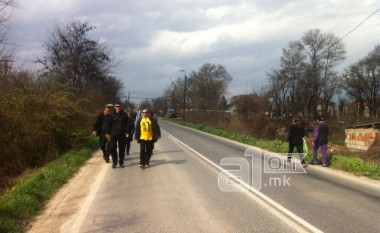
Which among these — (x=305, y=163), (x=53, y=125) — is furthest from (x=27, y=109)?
(x=305, y=163)

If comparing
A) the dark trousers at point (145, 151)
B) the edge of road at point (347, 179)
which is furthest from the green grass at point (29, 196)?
the edge of road at point (347, 179)

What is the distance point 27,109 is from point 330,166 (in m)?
10.4

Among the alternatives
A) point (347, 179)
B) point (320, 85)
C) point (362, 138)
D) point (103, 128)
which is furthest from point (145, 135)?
point (320, 85)

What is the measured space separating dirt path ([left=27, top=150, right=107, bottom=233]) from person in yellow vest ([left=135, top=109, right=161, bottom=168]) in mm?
1389

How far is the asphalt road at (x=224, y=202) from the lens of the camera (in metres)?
6.89

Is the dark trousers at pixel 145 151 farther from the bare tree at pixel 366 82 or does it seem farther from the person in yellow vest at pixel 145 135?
the bare tree at pixel 366 82

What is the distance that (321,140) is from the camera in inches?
584

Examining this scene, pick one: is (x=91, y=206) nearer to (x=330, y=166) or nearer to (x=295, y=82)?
(x=330, y=166)

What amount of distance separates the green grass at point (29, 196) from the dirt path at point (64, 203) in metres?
0.15

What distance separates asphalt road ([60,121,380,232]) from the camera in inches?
271

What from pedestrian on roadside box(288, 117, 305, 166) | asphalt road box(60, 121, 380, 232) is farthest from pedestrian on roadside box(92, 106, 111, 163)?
pedestrian on roadside box(288, 117, 305, 166)

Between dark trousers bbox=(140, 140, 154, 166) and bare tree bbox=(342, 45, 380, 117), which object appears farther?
bare tree bbox=(342, 45, 380, 117)

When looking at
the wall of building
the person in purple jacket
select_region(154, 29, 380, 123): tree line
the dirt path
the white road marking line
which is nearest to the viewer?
the white road marking line

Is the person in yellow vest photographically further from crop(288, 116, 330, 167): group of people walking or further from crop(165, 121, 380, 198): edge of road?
crop(288, 116, 330, 167): group of people walking
